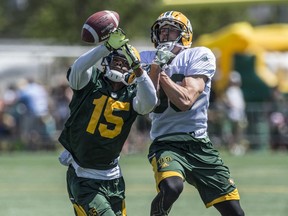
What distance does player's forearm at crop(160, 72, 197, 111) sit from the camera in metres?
7.45

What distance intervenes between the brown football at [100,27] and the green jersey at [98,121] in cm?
52

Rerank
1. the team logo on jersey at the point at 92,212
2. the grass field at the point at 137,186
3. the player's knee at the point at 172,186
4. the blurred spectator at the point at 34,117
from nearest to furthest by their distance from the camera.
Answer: the team logo on jersey at the point at 92,212 → the player's knee at the point at 172,186 → the grass field at the point at 137,186 → the blurred spectator at the point at 34,117

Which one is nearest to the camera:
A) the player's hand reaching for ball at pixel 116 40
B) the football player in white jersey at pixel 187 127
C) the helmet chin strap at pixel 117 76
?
the player's hand reaching for ball at pixel 116 40

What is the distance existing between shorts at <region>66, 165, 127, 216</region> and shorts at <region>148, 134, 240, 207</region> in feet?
1.75

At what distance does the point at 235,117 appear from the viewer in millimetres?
21047

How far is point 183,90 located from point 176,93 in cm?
8

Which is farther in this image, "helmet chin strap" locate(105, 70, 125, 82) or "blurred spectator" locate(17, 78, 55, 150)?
"blurred spectator" locate(17, 78, 55, 150)

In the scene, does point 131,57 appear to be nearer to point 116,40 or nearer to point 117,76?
point 116,40

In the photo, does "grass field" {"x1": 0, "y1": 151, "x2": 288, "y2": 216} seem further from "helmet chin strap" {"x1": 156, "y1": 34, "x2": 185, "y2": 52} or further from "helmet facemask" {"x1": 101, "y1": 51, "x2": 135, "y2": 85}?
"helmet facemask" {"x1": 101, "y1": 51, "x2": 135, "y2": 85}

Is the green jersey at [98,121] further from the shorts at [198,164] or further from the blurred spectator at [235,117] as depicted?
the blurred spectator at [235,117]

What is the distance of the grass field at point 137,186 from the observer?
36.6ft

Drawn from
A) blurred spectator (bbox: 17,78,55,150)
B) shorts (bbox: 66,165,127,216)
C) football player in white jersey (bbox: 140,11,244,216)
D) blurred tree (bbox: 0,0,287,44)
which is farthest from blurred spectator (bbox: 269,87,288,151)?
shorts (bbox: 66,165,127,216)

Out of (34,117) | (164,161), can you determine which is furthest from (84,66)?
(34,117)

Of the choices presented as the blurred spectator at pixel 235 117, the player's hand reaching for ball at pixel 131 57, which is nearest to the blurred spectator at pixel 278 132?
the blurred spectator at pixel 235 117
